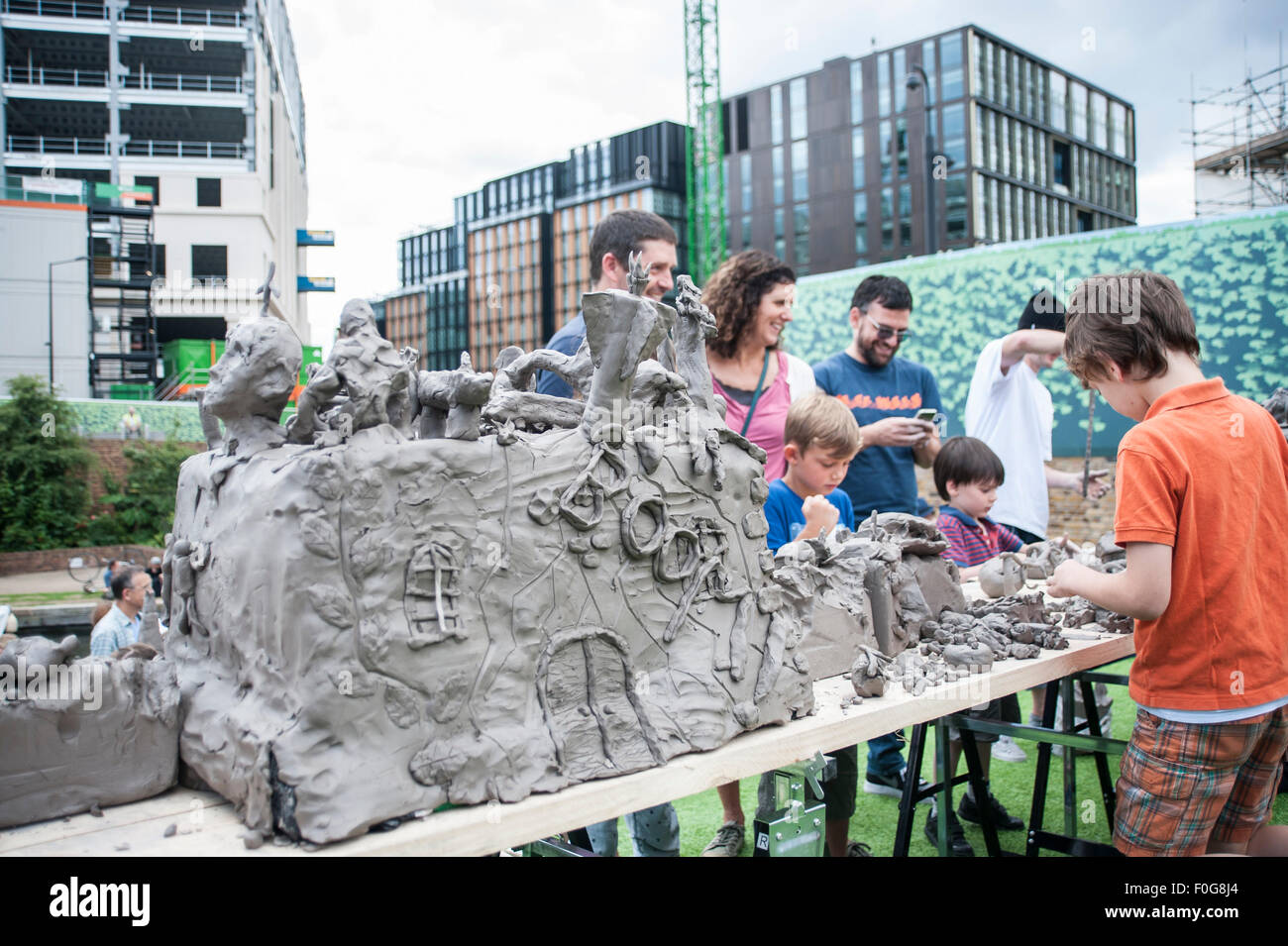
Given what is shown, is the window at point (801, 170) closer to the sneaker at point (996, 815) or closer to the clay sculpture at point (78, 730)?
the sneaker at point (996, 815)

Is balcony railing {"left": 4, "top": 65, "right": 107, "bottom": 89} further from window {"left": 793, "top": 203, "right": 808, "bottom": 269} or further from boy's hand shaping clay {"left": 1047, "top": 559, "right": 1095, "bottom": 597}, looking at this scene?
boy's hand shaping clay {"left": 1047, "top": 559, "right": 1095, "bottom": 597}

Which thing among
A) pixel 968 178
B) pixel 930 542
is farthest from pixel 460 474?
pixel 968 178

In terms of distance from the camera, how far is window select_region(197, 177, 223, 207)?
930 inches

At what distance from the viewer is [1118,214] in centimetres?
2784

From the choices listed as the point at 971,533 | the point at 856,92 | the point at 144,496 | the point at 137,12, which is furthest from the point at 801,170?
the point at 971,533

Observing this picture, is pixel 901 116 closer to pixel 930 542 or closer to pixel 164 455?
pixel 164 455

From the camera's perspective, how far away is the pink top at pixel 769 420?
369 cm

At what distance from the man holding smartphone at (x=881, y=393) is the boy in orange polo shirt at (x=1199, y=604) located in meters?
1.56

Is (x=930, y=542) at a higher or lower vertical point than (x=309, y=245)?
lower

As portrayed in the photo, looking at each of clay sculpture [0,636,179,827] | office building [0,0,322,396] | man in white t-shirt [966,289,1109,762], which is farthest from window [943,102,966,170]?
clay sculpture [0,636,179,827]

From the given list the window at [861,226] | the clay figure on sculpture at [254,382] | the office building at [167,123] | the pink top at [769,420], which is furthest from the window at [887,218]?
the clay figure on sculpture at [254,382]

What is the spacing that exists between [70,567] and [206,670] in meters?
14.6

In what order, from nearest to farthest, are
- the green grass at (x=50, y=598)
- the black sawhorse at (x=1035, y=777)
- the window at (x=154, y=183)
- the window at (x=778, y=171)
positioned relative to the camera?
the black sawhorse at (x=1035, y=777) < the green grass at (x=50, y=598) < the window at (x=154, y=183) < the window at (x=778, y=171)

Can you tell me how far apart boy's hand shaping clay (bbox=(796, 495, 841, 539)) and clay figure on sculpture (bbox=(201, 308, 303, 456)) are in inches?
71.3
